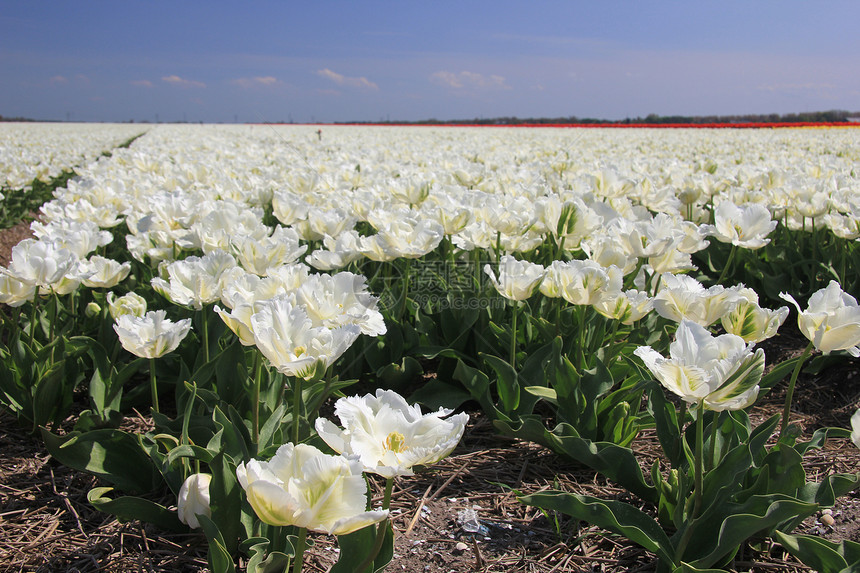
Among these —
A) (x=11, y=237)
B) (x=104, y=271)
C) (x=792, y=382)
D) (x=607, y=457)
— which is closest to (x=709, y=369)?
(x=792, y=382)

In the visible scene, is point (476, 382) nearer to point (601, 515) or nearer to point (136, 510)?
point (601, 515)

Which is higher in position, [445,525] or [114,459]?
[114,459]

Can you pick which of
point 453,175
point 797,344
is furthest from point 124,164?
point 797,344

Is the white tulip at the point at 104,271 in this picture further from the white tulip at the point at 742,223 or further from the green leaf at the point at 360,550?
the white tulip at the point at 742,223

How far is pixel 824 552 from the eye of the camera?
1.37 meters

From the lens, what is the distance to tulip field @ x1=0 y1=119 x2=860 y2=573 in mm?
1270

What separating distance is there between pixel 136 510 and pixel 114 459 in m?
0.30

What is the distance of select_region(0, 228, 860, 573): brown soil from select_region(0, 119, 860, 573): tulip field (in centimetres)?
1

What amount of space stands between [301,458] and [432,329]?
1795 millimetres

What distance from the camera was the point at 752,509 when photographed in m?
1.50

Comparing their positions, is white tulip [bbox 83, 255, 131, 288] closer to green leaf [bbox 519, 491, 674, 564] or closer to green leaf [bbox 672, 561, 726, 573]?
green leaf [bbox 519, 491, 674, 564]

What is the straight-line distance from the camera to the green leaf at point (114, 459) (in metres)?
1.70

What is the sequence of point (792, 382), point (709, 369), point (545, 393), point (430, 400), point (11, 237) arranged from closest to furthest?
1. point (709, 369)
2. point (792, 382)
3. point (545, 393)
4. point (430, 400)
5. point (11, 237)

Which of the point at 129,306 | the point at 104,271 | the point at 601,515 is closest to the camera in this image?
the point at 601,515
